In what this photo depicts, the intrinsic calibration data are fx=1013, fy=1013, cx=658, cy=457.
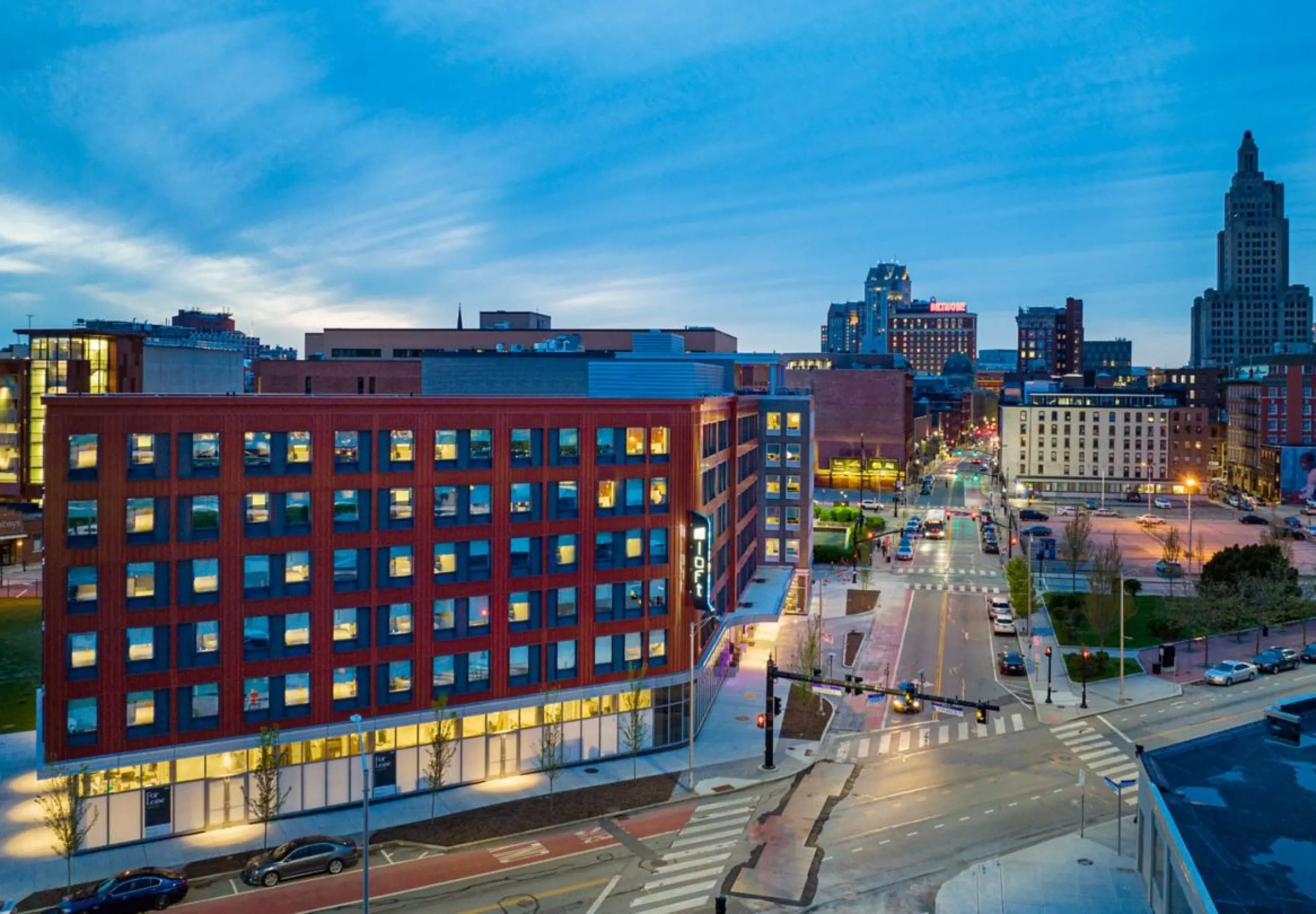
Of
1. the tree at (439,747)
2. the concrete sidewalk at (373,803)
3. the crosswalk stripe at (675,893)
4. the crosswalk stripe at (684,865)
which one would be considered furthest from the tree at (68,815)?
the crosswalk stripe at (684,865)

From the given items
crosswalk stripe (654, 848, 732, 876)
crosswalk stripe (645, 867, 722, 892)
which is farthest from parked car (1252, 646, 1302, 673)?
crosswalk stripe (645, 867, 722, 892)

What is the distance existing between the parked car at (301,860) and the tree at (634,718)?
15.2 m

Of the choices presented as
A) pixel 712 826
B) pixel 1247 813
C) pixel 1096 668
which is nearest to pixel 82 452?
pixel 712 826

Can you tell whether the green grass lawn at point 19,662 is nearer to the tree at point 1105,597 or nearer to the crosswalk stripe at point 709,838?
the crosswalk stripe at point 709,838

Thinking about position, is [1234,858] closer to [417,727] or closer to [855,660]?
[417,727]

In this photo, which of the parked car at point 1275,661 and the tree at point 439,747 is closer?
the tree at point 439,747

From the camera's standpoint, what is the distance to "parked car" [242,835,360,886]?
130 feet

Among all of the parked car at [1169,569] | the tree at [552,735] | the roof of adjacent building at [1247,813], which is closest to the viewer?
the roof of adjacent building at [1247,813]

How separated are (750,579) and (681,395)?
22.1 meters

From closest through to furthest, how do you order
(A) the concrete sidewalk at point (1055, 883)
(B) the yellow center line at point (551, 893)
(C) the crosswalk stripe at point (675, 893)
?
(A) the concrete sidewalk at point (1055, 883) → (B) the yellow center line at point (551, 893) → (C) the crosswalk stripe at point (675, 893)

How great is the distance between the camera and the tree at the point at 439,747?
4719 centimetres

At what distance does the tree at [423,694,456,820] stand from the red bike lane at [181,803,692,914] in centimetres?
495

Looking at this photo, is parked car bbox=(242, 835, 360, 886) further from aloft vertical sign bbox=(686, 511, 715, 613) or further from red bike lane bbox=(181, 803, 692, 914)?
aloft vertical sign bbox=(686, 511, 715, 613)

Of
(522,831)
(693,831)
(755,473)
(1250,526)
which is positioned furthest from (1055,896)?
(1250,526)
